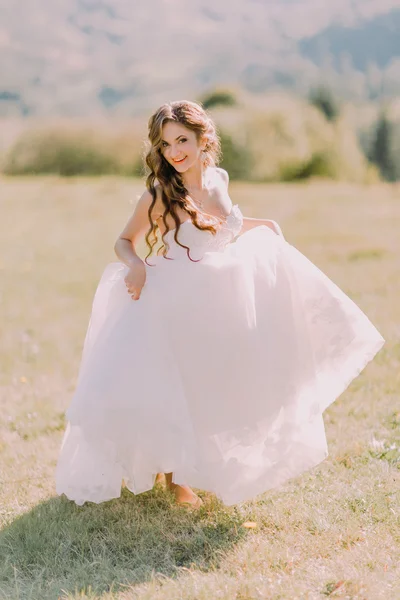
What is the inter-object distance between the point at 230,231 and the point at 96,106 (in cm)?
2625

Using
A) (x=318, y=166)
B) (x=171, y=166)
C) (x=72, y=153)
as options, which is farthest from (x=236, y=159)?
(x=171, y=166)

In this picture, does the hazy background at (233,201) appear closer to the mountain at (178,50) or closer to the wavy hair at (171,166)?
the mountain at (178,50)

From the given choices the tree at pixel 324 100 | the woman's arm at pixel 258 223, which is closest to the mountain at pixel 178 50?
the tree at pixel 324 100

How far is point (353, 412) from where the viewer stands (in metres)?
4.43

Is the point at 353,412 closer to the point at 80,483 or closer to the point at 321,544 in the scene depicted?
the point at 321,544

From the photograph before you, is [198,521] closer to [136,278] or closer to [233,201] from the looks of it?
[136,278]

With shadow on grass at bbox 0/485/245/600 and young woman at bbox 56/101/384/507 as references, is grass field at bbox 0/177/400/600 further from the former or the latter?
young woman at bbox 56/101/384/507

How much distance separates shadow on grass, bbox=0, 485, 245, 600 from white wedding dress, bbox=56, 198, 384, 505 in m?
0.19

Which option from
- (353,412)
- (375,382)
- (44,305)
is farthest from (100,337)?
(44,305)

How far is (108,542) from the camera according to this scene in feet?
9.93

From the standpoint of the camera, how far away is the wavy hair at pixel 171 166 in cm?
300

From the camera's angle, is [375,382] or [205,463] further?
[375,382]

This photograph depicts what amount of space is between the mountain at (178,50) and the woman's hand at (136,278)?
2411 centimetres

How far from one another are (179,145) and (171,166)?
0.39ft
